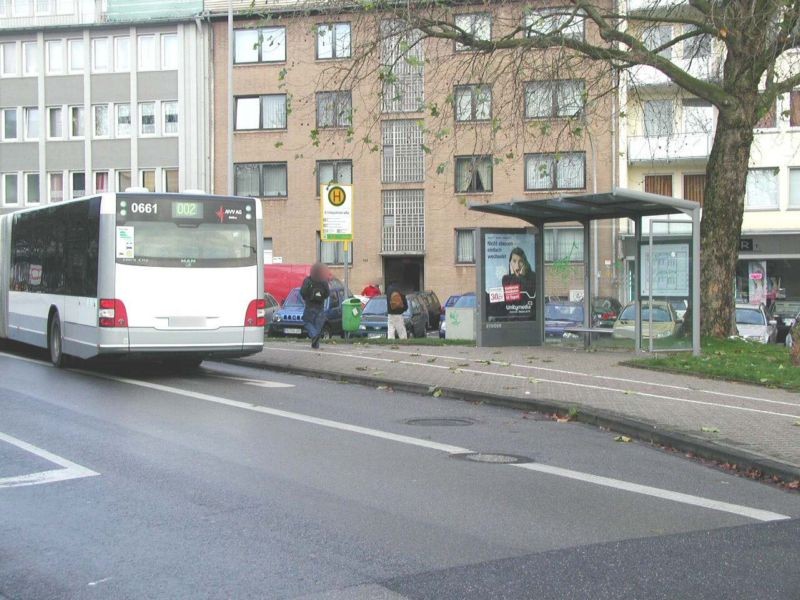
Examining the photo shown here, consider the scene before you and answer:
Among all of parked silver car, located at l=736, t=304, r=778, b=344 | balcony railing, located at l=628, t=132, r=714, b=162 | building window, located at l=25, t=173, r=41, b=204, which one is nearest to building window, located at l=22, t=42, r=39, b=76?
building window, located at l=25, t=173, r=41, b=204

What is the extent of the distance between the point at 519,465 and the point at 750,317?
68.7 ft

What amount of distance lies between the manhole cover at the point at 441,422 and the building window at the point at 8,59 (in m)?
43.9

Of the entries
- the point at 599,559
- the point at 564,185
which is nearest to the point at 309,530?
the point at 599,559

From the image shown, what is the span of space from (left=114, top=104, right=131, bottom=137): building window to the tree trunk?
34166mm

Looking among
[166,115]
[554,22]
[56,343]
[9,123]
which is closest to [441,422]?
[56,343]

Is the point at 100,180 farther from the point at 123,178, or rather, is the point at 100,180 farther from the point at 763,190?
the point at 763,190

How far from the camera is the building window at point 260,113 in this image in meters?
45.6

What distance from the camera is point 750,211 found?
42000 millimetres

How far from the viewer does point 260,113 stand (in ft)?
151

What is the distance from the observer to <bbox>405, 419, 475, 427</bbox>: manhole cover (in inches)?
434

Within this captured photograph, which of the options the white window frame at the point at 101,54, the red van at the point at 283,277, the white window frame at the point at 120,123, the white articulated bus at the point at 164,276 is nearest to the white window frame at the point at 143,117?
the white window frame at the point at 120,123

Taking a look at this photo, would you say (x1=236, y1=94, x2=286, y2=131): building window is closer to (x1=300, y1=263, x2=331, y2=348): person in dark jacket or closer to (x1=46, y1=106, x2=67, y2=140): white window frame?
(x1=46, y1=106, x2=67, y2=140): white window frame

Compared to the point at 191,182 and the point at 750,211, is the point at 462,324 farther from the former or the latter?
the point at 191,182

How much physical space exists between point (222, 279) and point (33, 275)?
534cm
